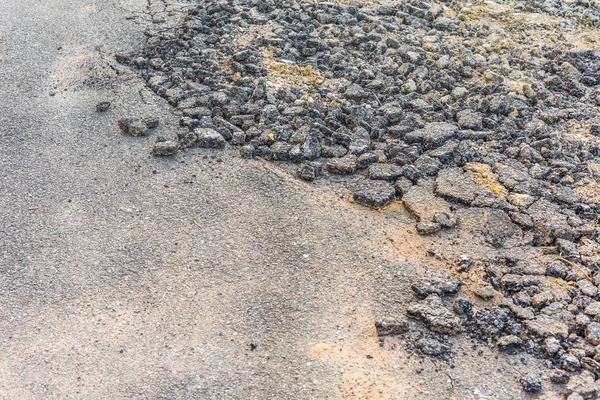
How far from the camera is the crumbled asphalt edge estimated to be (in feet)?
11.4

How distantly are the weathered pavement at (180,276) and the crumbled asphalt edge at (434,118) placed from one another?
0.21m

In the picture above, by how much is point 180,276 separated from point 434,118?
2.27m

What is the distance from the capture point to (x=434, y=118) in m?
4.84

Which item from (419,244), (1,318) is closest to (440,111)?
(419,244)

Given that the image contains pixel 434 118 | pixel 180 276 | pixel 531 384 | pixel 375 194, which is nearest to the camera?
pixel 531 384

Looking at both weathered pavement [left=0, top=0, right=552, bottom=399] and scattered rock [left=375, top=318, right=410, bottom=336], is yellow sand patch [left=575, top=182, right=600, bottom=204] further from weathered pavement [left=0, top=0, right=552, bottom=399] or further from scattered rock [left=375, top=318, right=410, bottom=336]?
scattered rock [left=375, top=318, right=410, bottom=336]

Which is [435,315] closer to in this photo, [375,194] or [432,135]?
[375,194]

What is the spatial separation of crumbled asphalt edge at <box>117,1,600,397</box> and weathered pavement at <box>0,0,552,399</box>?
21 cm

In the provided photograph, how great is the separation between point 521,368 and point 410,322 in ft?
1.90

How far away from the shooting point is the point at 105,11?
6375 mm

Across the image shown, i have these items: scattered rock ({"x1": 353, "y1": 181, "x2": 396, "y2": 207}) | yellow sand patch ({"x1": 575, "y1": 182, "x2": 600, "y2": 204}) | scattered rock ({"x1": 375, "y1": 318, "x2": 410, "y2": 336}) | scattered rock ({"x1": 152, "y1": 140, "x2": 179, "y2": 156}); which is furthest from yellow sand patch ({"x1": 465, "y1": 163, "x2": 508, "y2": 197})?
scattered rock ({"x1": 152, "y1": 140, "x2": 179, "y2": 156})

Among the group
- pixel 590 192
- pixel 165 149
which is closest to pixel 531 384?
pixel 590 192

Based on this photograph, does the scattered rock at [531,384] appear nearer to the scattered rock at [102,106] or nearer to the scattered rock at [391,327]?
the scattered rock at [391,327]

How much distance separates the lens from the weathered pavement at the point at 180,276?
3.16 m
